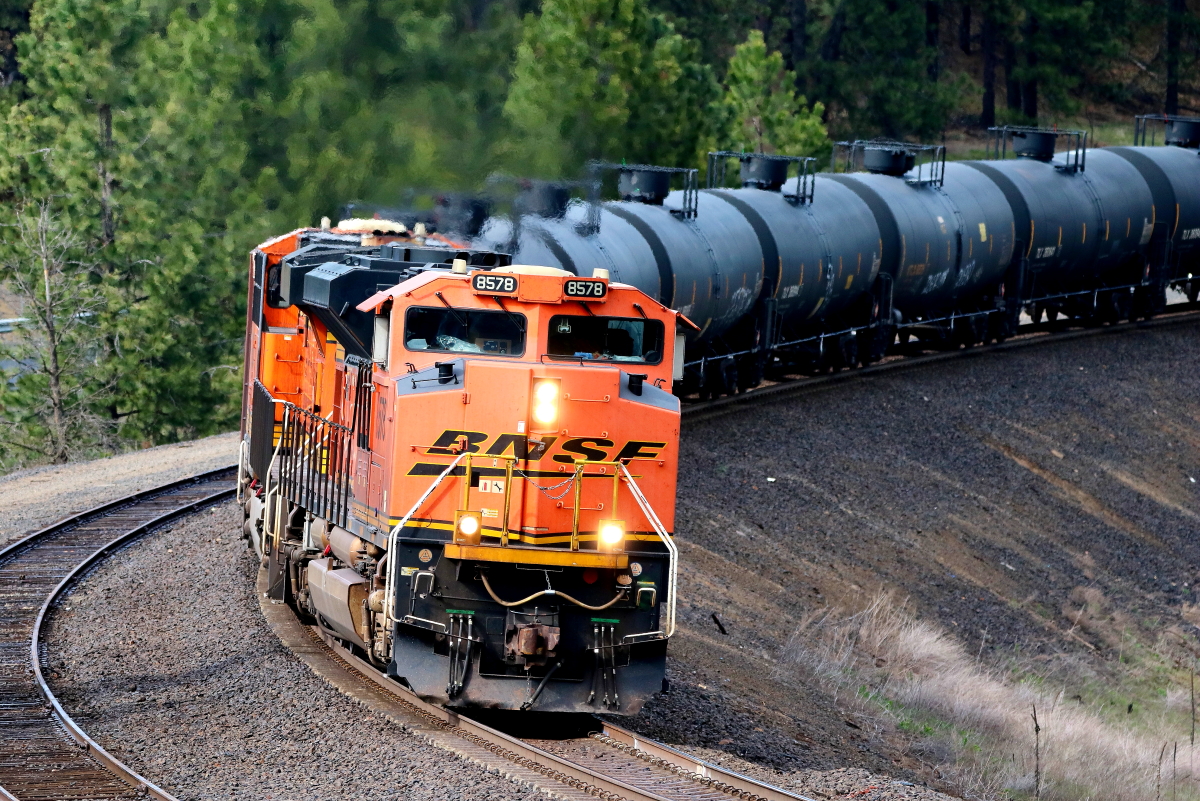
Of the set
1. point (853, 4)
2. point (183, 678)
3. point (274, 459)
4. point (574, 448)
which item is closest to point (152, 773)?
point (183, 678)

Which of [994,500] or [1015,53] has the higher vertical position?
[1015,53]

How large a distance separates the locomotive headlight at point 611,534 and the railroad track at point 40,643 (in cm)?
349

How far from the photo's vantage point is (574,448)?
36.4 feet

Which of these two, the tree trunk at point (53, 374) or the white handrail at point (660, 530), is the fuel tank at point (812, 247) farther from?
the white handrail at point (660, 530)

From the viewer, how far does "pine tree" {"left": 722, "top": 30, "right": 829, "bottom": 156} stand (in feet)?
158

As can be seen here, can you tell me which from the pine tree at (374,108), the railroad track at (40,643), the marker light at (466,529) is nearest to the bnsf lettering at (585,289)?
the marker light at (466,529)

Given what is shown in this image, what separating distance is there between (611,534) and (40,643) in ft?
21.1

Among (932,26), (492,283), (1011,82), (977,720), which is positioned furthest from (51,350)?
(1011,82)

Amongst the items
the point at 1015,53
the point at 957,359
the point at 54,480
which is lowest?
the point at 54,480

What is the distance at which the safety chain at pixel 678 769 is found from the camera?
10.5 meters

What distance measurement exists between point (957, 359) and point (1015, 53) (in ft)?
138

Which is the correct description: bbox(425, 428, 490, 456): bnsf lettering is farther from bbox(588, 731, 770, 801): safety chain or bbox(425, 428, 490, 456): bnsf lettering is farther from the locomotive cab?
bbox(588, 731, 770, 801): safety chain

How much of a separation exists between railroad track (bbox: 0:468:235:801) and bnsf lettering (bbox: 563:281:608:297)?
4589 millimetres

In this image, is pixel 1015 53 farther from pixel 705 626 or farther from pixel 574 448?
pixel 574 448
